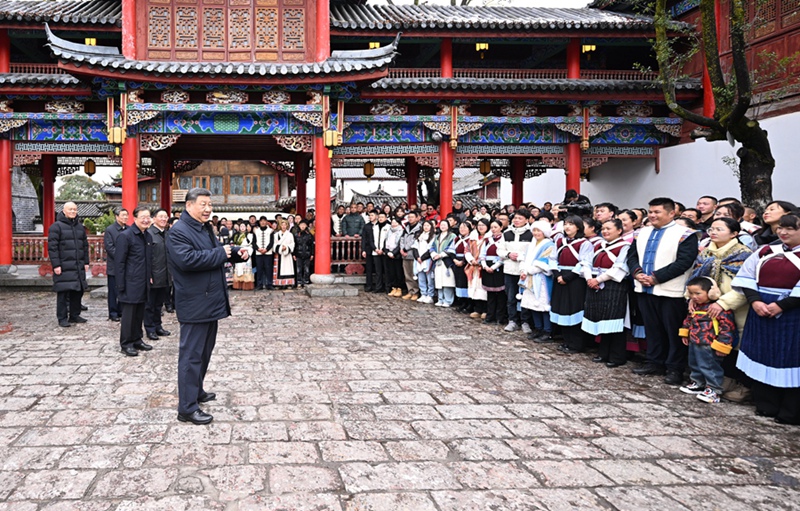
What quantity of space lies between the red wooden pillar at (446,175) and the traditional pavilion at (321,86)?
47mm

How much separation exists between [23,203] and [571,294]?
123ft

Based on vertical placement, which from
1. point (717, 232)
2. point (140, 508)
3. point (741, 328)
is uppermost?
point (717, 232)

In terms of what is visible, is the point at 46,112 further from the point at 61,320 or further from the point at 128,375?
the point at 128,375

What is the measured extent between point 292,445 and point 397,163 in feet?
49.3

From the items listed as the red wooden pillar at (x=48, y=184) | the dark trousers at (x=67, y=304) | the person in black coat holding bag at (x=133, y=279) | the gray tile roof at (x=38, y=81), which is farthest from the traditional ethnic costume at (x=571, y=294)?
the red wooden pillar at (x=48, y=184)

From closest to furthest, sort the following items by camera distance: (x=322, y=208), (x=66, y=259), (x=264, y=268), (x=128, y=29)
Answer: (x=66, y=259) < (x=128, y=29) < (x=322, y=208) < (x=264, y=268)

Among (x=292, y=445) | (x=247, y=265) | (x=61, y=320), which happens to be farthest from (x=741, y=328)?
(x=247, y=265)

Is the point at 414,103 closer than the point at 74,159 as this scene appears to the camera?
Yes

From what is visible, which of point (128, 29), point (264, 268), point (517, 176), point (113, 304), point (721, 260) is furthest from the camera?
point (517, 176)

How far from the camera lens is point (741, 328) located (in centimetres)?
509

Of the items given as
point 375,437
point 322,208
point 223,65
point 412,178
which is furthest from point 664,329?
point 412,178

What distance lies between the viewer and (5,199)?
1280 centimetres

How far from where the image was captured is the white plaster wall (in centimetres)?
1038

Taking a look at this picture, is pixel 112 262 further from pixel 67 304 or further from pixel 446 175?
pixel 446 175
